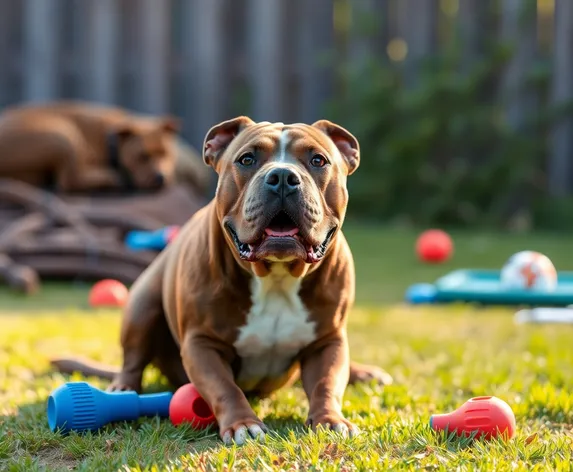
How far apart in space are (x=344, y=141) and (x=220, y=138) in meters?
0.49

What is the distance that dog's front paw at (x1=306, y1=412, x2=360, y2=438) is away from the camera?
10.1 ft

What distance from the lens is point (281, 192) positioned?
3.15 metres

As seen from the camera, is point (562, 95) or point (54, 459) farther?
point (562, 95)

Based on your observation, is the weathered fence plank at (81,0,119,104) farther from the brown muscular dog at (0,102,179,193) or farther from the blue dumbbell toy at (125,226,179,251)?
the blue dumbbell toy at (125,226,179,251)

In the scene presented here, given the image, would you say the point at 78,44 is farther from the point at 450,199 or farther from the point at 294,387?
the point at 294,387

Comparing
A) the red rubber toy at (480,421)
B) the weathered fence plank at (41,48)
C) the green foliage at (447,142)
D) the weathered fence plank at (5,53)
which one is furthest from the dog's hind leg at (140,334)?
the weathered fence plank at (5,53)

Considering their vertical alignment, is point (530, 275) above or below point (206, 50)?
below

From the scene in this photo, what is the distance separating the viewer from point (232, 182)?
3.38m

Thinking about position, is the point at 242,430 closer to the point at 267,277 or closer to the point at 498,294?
the point at 267,277

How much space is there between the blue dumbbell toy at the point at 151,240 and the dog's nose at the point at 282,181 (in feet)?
13.5

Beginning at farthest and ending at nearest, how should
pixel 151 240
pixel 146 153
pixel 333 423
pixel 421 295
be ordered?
pixel 146 153
pixel 151 240
pixel 421 295
pixel 333 423

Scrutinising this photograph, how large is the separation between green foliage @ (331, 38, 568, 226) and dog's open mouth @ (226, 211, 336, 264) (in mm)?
7703

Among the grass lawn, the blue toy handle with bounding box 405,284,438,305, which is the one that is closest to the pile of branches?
the grass lawn

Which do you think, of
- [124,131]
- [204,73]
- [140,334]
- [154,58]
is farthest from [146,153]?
[140,334]
